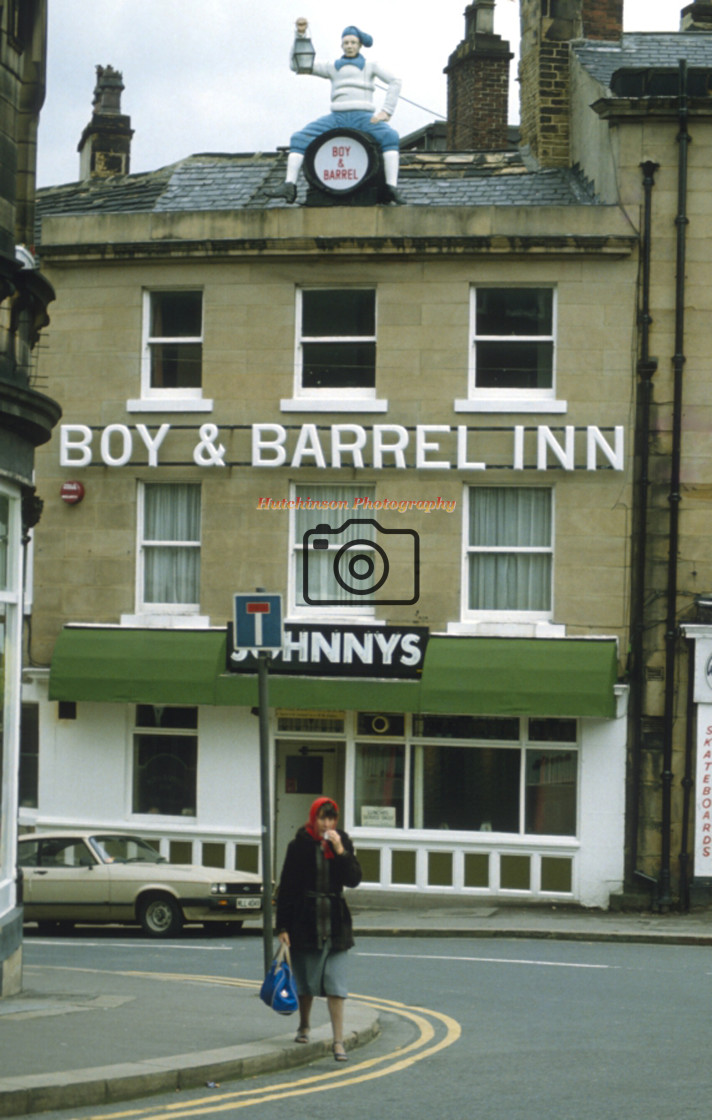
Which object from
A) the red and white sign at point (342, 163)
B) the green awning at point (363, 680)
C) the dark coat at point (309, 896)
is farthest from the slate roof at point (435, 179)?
the dark coat at point (309, 896)

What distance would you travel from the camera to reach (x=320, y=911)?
11.3 m

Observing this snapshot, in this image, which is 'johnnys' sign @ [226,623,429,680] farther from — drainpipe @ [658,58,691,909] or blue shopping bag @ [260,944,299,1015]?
blue shopping bag @ [260,944,299,1015]

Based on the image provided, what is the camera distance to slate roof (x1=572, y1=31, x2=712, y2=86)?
1066 inches

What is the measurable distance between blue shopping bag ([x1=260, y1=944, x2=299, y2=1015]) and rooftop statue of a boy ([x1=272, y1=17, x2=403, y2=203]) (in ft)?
53.9

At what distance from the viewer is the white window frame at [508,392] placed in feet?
79.6

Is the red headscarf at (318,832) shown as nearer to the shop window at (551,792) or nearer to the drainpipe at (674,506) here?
the drainpipe at (674,506)

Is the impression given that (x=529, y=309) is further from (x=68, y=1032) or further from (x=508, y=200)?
(x=68, y=1032)

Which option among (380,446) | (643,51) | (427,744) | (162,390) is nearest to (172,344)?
(162,390)

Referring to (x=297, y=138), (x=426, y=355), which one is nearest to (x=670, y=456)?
(x=426, y=355)

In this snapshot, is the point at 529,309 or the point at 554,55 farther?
the point at 554,55

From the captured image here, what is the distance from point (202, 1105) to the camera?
31.2 ft

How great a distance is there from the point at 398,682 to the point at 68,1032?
13040 millimetres

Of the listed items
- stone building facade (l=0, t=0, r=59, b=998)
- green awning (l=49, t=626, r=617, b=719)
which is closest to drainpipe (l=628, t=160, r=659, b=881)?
green awning (l=49, t=626, r=617, b=719)

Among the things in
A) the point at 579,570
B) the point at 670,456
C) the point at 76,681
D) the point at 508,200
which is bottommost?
the point at 76,681
